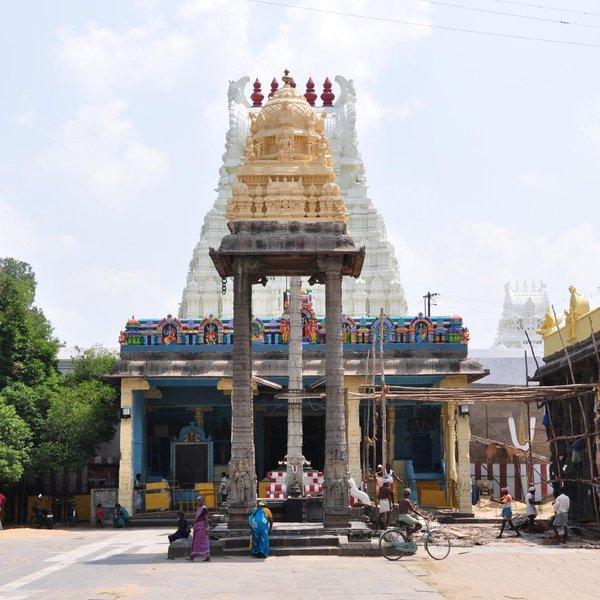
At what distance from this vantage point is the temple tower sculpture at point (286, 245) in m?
20.7

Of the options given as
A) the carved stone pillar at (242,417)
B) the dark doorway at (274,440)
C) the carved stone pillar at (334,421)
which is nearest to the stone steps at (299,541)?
the carved stone pillar at (334,421)

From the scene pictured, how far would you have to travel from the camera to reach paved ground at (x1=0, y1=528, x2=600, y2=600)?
568 inches

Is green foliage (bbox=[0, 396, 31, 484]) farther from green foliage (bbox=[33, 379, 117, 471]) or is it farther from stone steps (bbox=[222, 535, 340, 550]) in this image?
stone steps (bbox=[222, 535, 340, 550])

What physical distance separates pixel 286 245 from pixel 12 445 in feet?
52.3

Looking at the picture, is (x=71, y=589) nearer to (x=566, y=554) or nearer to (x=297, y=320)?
(x=566, y=554)

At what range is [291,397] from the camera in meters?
25.9

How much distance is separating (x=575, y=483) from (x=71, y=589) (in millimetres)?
17353

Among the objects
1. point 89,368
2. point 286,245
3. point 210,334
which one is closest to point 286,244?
point 286,245

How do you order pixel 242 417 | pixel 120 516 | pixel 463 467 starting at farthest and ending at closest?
pixel 463 467, pixel 120 516, pixel 242 417

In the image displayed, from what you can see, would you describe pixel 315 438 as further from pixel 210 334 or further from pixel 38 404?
pixel 38 404

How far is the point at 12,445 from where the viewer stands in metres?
32.7

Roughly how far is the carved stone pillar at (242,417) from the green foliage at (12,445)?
44.2 feet

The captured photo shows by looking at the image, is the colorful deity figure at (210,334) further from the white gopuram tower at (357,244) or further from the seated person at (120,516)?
the white gopuram tower at (357,244)

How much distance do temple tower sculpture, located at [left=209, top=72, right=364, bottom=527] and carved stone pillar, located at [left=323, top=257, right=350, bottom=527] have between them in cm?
2
